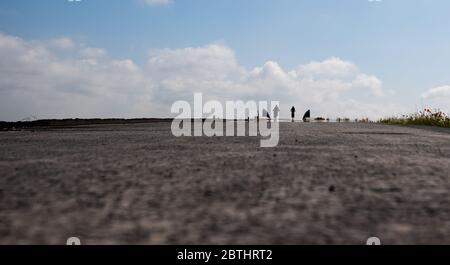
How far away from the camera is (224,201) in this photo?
223cm

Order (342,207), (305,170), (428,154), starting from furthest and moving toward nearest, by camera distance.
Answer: (428,154) < (305,170) < (342,207)

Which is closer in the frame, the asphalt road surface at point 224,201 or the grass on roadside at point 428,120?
the asphalt road surface at point 224,201

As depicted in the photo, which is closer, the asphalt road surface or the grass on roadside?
the asphalt road surface

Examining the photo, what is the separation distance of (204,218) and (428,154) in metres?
3.08

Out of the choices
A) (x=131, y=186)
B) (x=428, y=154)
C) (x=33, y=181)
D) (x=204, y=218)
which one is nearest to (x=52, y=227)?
(x=204, y=218)

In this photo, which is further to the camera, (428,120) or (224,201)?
(428,120)

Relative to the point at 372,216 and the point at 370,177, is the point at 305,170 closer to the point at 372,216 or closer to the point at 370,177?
the point at 370,177

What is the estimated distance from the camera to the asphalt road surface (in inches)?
68.6

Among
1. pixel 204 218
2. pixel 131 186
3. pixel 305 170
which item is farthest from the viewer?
pixel 305 170

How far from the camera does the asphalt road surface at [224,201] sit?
1.74 meters

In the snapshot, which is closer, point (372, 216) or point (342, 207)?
point (372, 216)

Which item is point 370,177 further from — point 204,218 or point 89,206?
point 89,206
